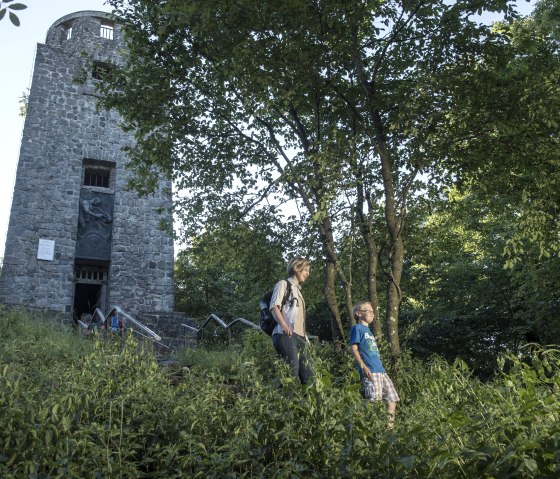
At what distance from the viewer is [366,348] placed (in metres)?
6.86

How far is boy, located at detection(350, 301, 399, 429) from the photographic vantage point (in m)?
6.66

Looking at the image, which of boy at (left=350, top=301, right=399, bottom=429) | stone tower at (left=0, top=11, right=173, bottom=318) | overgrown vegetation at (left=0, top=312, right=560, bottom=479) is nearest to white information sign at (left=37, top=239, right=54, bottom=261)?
stone tower at (left=0, top=11, right=173, bottom=318)

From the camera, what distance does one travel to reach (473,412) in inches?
176

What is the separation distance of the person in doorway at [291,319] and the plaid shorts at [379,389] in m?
0.63

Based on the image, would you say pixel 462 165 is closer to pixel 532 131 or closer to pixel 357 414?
pixel 532 131

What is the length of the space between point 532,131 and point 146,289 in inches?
515

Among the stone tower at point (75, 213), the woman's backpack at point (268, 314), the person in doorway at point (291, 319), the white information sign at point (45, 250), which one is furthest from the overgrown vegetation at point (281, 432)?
the white information sign at point (45, 250)

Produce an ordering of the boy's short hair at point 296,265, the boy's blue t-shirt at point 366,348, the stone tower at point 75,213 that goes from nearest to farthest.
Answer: the boy's blue t-shirt at point 366,348
the boy's short hair at point 296,265
the stone tower at point 75,213

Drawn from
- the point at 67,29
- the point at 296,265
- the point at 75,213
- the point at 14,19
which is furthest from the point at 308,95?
the point at 67,29

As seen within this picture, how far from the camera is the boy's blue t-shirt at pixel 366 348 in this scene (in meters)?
6.80

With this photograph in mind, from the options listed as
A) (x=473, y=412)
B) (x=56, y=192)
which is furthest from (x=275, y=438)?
(x=56, y=192)

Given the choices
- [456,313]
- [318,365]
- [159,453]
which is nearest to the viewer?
[159,453]

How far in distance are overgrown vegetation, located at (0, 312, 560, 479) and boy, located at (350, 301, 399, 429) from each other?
1.52 m

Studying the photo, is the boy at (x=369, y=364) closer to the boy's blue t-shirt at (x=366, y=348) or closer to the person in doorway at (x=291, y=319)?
the boy's blue t-shirt at (x=366, y=348)
